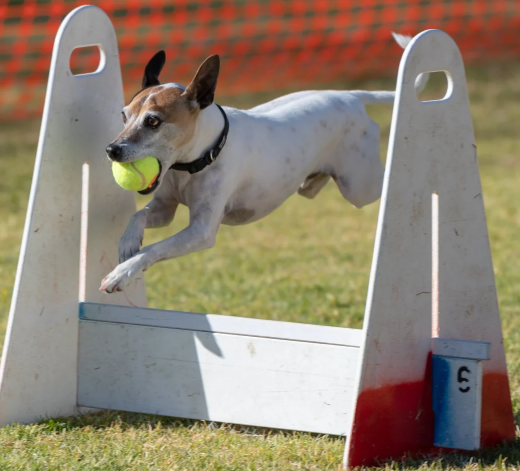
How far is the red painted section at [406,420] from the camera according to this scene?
2930 mm

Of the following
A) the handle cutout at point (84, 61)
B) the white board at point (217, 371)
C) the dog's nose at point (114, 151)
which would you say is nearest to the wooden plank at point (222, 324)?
the white board at point (217, 371)

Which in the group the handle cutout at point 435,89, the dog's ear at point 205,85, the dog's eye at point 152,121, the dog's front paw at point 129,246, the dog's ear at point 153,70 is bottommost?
the dog's front paw at point 129,246

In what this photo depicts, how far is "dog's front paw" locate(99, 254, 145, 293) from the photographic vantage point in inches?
122

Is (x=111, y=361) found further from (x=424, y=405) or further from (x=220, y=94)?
(x=220, y=94)

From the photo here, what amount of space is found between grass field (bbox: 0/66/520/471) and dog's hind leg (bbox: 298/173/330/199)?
113 centimetres

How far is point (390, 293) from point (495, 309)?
51cm

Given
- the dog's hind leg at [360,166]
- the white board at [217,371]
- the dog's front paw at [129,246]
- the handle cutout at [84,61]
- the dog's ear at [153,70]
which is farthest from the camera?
Result: the handle cutout at [84,61]

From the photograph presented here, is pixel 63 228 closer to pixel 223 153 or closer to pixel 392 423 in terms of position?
pixel 223 153

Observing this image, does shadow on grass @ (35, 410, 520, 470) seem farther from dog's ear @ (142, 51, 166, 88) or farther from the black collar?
dog's ear @ (142, 51, 166, 88)

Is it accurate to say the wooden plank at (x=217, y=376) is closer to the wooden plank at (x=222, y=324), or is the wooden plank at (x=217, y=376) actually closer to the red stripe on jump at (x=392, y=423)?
the wooden plank at (x=222, y=324)

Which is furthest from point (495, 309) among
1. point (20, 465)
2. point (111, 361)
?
point (20, 465)

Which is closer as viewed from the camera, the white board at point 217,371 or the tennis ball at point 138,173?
the tennis ball at point 138,173

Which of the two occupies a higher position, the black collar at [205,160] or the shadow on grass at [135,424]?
the black collar at [205,160]

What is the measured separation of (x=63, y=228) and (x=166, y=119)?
688 mm
